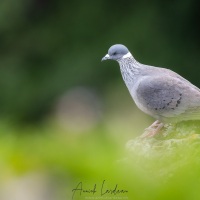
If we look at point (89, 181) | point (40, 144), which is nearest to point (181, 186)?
point (89, 181)

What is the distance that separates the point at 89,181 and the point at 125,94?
27.8 ft

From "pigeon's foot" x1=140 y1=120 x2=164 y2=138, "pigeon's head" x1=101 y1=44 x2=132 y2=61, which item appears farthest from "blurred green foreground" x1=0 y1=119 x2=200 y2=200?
"pigeon's head" x1=101 y1=44 x2=132 y2=61

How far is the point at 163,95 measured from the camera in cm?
435

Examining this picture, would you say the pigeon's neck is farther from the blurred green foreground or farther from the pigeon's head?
the blurred green foreground

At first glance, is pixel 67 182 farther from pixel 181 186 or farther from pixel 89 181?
pixel 181 186

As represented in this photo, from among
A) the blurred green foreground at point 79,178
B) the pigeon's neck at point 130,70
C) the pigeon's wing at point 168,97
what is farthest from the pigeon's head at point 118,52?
the blurred green foreground at point 79,178

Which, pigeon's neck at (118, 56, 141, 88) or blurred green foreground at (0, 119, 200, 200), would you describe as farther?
pigeon's neck at (118, 56, 141, 88)

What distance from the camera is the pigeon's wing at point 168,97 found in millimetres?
4148

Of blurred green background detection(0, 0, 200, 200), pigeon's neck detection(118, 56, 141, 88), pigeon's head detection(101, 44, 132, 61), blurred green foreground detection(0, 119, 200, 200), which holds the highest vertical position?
blurred green background detection(0, 0, 200, 200)

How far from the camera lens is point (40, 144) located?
121 centimetres

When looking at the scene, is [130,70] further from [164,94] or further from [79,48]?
[79,48]

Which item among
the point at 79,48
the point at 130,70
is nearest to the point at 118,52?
the point at 130,70

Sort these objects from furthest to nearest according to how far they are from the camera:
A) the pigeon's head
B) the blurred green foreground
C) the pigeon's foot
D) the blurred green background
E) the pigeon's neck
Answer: the blurred green background, the pigeon's head, the pigeon's neck, the pigeon's foot, the blurred green foreground

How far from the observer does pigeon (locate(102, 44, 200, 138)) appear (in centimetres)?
415
